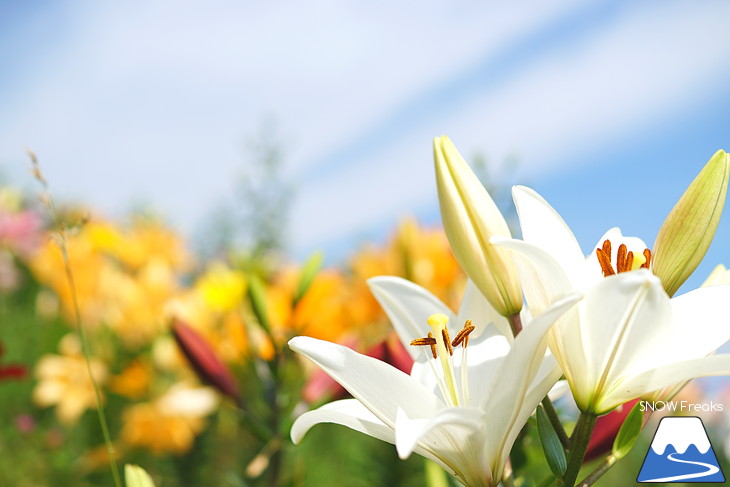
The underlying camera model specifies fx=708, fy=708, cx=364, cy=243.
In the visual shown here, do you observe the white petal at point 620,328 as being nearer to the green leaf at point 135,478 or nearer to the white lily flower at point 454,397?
the white lily flower at point 454,397

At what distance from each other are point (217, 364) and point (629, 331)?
1.44ft


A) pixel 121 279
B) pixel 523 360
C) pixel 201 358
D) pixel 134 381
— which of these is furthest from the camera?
pixel 121 279

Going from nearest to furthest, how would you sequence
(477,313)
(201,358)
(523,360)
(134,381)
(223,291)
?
(523,360)
(477,313)
(201,358)
(223,291)
(134,381)

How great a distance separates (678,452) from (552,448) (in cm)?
11

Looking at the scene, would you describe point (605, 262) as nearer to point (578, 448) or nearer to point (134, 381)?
point (578, 448)

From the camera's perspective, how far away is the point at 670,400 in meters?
0.38

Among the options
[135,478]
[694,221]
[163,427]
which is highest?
[694,221]

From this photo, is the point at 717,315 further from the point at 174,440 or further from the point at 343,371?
the point at 174,440

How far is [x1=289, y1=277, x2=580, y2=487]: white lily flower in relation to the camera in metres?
0.28

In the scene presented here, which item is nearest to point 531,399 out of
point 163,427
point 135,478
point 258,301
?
point 135,478

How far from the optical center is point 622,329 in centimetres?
30

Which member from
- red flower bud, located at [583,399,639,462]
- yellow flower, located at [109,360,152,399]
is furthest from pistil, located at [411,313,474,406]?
yellow flower, located at [109,360,152,399]

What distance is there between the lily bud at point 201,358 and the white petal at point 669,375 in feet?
1.36

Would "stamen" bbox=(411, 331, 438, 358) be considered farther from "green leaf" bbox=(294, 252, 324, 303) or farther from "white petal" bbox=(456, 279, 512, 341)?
"green leaf" bbox=(294, 252, 324, 303)
